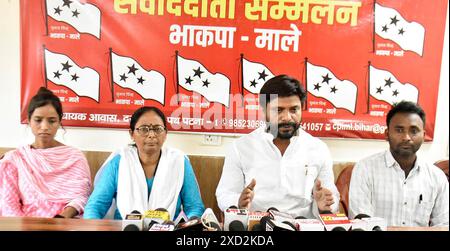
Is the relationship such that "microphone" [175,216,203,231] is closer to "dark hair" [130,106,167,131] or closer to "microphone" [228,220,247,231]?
"microphone" [228,220,247,231]

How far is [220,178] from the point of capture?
3.76 feet

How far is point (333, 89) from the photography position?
3.51 feet

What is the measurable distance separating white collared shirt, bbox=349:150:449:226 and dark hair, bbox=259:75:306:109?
0.30m

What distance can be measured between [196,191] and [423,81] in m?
0.75

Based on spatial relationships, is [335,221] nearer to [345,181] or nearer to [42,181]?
[345,181]

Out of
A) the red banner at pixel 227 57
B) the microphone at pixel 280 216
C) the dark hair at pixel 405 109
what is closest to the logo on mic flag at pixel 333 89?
the red banner at pixel 227 57

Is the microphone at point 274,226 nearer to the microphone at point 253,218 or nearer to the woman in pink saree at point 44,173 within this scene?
the microphone at point 253,218

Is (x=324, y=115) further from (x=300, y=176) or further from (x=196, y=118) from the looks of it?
(x=196, y=118)

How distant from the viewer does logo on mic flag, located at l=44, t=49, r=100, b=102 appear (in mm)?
1022

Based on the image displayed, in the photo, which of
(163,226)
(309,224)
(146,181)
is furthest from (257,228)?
(146,181)

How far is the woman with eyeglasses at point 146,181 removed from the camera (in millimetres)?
1106
